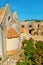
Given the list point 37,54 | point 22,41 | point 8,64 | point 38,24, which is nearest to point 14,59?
point 8,64

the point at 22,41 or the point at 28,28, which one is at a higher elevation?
the point at 28,28

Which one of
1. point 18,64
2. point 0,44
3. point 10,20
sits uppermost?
point 10,20

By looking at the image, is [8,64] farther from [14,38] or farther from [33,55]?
[14,38]

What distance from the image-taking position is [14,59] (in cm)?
3083

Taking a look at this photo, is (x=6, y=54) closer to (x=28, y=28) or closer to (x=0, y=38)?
(x=0, y=38)

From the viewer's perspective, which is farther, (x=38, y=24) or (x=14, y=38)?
(x=38, y=24)

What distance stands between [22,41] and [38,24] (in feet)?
92.0

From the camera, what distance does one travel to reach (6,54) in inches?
1453

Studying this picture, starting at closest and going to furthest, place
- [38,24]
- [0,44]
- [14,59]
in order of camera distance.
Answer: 1. [14,59]
2. [0,44]
3. [38,24]

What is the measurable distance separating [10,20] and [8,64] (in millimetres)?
16342

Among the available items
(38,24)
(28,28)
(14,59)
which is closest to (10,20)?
(14,59)

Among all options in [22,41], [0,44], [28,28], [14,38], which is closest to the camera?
[0,44]

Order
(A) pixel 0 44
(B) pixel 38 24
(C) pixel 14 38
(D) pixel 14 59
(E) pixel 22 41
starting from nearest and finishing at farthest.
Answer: (D) pixel 14 59 → (A) pixel 0 44 → (C) pixel 14 38 → (E) pixel 22 41 → (B) pixel 38 24

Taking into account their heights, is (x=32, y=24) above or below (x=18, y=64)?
above
